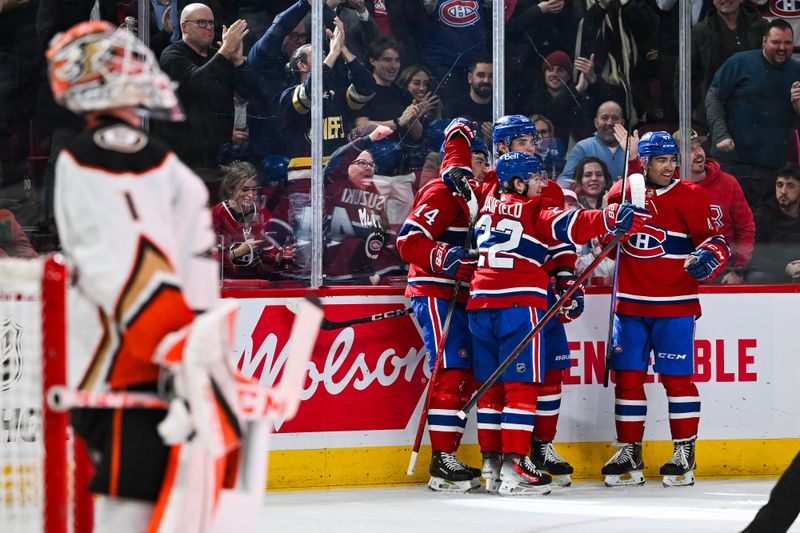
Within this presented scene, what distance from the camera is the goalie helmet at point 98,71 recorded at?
7.81 ft

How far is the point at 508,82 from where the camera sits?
604cm

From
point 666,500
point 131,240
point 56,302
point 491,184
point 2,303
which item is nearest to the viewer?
point 131,240

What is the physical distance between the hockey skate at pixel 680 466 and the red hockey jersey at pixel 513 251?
876 millimetres

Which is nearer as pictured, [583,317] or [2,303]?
[2,303]

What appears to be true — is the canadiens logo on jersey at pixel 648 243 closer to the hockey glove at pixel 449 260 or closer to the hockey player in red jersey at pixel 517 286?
the hockey player in red jersey at pixel 517 286

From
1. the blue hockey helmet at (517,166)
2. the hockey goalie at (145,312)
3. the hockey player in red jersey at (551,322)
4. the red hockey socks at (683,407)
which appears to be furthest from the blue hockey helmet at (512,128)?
the hockey goalie at (145,312)

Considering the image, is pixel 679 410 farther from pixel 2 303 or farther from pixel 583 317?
pixel 2 303

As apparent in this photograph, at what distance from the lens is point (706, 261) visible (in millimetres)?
5453

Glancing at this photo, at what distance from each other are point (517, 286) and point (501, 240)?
0.19 meters

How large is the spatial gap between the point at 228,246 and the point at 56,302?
9.33 ft

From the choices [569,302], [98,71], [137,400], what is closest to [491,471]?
[569,302]

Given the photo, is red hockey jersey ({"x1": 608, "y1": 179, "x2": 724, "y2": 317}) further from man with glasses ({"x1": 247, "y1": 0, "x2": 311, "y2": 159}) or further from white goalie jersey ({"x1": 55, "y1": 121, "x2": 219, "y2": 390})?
white goalie jersey ({"x1": 55, "y1": 121, "x2": 219, "y2": 390})

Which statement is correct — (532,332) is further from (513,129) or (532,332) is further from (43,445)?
(43,445)

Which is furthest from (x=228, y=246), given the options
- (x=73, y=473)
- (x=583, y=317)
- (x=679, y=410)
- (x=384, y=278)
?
(x=73, y=473)
